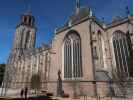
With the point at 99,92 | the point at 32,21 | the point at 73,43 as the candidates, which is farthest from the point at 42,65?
the point at 32,21

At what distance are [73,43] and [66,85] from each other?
331 inches

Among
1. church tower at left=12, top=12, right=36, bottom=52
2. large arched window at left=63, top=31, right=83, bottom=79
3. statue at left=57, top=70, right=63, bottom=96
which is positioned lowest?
statue at left=57, top=70, right=63, bottom=96

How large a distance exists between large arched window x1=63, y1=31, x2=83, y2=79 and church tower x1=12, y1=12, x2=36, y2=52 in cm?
3193

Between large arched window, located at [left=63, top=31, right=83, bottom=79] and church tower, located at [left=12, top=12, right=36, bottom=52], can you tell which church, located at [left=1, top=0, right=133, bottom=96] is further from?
church tower, located at [left=12, top=12, right=36, bottom=52]

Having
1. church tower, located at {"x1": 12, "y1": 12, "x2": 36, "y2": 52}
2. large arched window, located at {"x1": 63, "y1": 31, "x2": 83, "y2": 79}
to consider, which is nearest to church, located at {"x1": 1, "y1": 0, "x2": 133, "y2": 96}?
large arched window, located at {"x1": 63, "y1": 31, "x2": 83, "y2": 79}

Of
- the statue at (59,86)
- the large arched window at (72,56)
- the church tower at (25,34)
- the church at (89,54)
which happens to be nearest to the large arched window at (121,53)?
the church at (89,54)

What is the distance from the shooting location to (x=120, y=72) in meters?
21.8

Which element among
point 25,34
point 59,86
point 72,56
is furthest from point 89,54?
point 25,34

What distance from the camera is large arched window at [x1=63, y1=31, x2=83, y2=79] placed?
22703 millimetres

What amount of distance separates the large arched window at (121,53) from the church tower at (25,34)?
39608mm

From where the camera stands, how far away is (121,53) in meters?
23.1

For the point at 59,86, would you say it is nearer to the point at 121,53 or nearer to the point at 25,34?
the point at 121,53

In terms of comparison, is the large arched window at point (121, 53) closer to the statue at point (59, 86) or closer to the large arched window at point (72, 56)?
the large arched window at point (72, 56)

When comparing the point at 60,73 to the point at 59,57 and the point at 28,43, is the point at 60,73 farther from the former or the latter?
the point at 28,43
